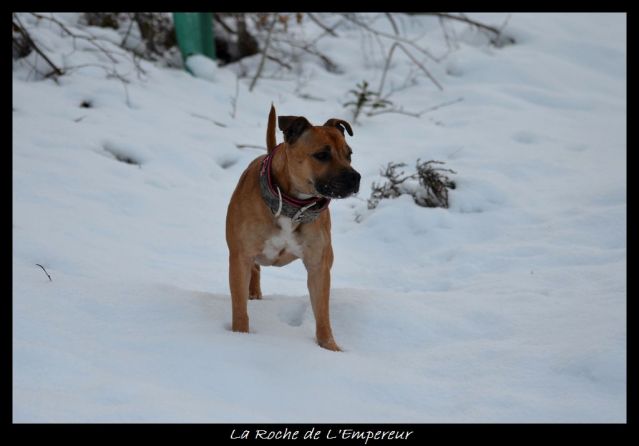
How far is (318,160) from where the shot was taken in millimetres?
3186

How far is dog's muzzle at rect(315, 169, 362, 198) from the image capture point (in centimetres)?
306

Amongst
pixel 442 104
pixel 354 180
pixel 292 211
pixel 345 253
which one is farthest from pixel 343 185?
pixel 442 104

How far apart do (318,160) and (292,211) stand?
289 mm

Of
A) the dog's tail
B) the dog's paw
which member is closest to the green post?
the dog's tail

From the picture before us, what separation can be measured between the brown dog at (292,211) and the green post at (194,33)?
5494mm

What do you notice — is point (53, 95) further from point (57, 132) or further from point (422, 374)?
point (422, 374)

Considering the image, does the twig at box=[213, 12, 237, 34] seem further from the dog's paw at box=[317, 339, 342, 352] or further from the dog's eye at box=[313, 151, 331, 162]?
the dog's paw at box=[317, 339, 342, 352]

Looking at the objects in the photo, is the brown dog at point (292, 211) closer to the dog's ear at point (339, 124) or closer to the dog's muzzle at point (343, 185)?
the dog's muzzle at point (343, 185)

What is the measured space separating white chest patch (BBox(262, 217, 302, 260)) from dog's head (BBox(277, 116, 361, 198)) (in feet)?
0.63

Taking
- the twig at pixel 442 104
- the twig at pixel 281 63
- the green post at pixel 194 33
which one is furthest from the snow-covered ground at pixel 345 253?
the green post at pixel 194 33

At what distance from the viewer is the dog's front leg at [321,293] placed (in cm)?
338

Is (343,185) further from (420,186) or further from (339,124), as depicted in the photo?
(420,186)
